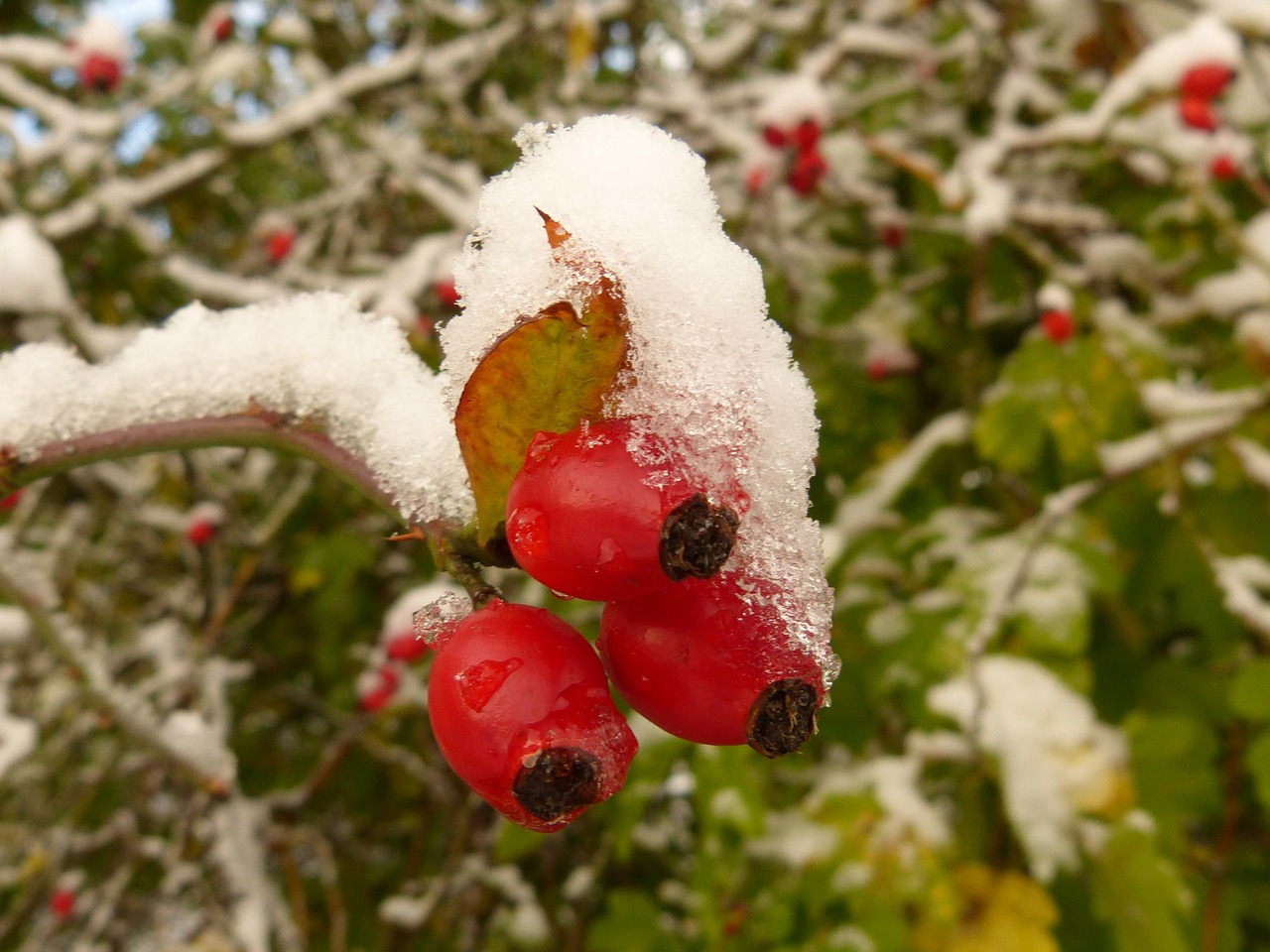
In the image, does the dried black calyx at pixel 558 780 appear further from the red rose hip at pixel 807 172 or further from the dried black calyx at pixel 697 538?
the red rose hip at pixel 807 172

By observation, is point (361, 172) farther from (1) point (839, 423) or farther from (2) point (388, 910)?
(2) point (388, 910)

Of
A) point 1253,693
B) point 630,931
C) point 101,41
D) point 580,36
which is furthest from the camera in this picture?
point 101,41

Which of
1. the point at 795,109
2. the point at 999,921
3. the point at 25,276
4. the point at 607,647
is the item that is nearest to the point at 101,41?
the point at 25,276

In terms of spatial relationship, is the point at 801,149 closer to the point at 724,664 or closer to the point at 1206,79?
the point at 1206,79

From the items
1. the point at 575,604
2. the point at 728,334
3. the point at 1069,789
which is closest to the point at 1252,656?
the point at 1069,789

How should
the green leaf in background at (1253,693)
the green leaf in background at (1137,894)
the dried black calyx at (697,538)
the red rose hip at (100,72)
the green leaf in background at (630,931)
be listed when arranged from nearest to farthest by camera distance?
1. the dried black calyx at (697,538)
2. the green leaf in background at (1137,894)
3. the green leaf in background at (1253,693)
4. the green leaf in background at (630,931)
5. the red rose hip at (100,72)

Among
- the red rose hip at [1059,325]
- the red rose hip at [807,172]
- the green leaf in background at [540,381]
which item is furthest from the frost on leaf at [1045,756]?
the red rose hip at [807,172]

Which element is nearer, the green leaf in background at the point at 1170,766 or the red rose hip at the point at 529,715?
the red rose hip at the point at 529,715
